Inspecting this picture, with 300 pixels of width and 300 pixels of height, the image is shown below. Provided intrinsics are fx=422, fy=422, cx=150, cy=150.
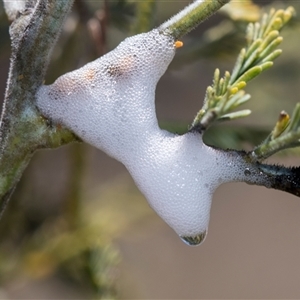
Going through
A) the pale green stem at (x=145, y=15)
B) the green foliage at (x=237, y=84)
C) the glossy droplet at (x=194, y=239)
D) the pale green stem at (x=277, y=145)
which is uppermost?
the pale green stem at (x=145, y=15)

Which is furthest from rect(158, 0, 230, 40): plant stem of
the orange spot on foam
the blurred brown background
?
the blurred brown background

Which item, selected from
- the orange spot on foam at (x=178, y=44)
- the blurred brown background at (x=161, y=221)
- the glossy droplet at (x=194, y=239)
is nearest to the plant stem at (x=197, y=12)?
the orange spot on foam at (x=178, y=44)

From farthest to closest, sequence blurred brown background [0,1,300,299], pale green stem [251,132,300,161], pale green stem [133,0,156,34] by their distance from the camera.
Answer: blurred brown background [0,1,300,299]
pale green stem [133,0,156,34]
pale green stem [251,132,300,161]

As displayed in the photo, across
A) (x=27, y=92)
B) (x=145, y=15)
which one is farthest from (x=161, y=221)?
(x=27, y=92)

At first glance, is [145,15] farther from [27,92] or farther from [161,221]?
[161,221]

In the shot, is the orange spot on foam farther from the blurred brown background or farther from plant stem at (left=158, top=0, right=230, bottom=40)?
the blurred brown background

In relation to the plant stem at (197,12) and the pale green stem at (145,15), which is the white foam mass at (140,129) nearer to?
the plant stem at (197,12)

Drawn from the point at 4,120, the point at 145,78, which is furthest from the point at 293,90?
the point at 4,120
